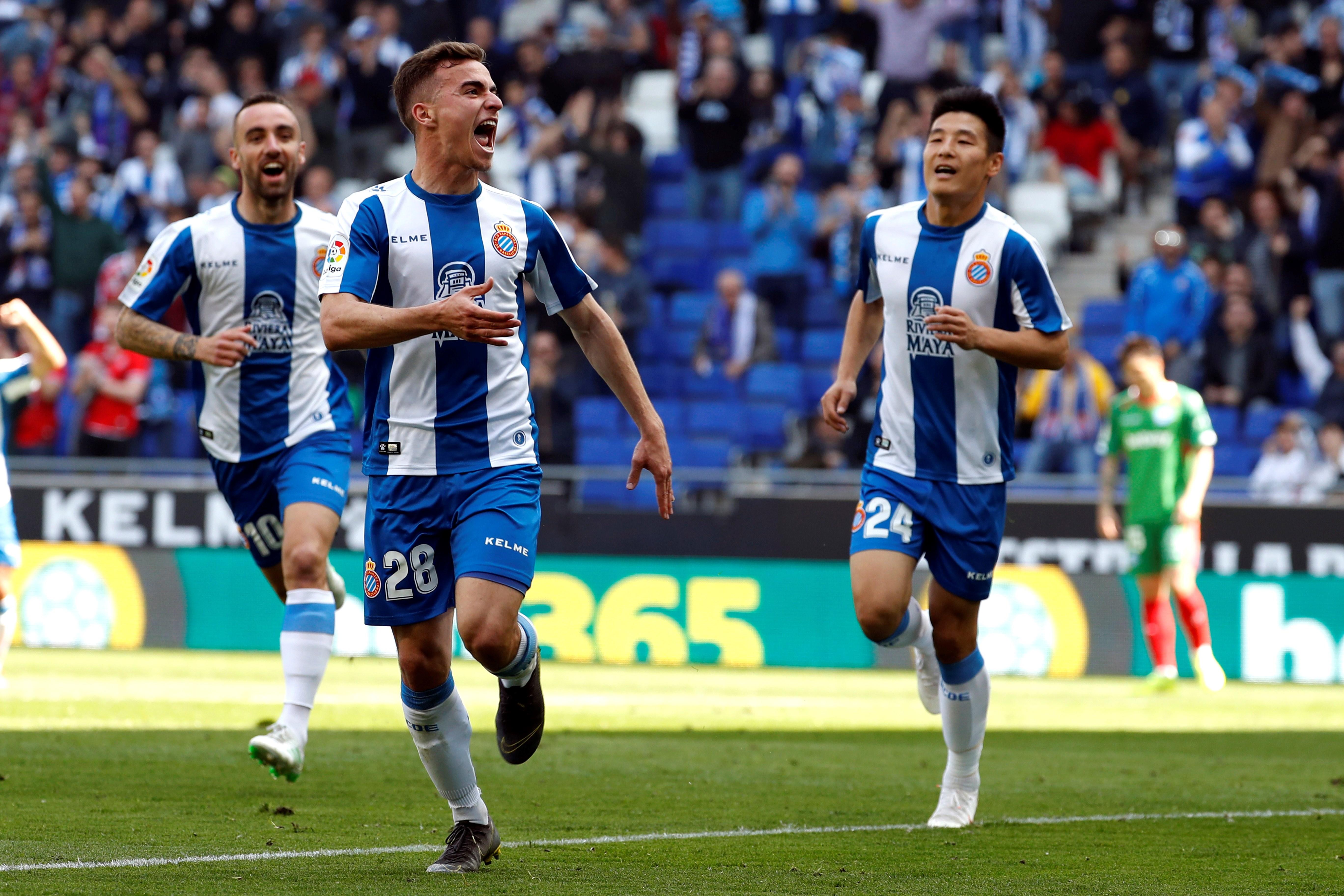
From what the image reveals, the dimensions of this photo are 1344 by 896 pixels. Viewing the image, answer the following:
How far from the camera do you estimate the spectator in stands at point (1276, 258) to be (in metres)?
17.6

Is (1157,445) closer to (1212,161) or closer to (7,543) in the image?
(1212,161)

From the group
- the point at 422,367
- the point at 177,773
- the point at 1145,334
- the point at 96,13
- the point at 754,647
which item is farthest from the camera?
the point at 96,13

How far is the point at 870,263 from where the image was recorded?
7188 millimetres

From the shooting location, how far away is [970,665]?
6.94 meters

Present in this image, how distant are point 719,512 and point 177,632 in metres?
4.91

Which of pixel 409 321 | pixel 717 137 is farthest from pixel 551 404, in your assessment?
pixel 409 321

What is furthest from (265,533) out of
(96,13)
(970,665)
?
(96,13)

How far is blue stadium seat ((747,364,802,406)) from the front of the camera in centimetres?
1805

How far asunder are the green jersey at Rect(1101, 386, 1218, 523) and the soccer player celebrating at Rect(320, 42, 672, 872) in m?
8.57

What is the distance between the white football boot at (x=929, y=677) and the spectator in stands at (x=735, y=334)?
422 inches

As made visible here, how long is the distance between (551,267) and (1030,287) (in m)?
1.99

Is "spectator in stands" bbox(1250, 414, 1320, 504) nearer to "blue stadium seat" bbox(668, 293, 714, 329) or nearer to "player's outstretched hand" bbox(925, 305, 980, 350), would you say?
"blue stadium seat" bbox(668, 293, 714, 329)

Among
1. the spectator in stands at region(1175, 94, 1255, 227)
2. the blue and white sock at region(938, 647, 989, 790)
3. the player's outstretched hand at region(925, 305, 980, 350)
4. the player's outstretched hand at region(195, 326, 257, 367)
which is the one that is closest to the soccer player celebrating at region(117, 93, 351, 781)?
the player's outstretched hand at region(195, 326, 257, 367)

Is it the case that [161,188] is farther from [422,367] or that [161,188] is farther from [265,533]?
[422,367]
